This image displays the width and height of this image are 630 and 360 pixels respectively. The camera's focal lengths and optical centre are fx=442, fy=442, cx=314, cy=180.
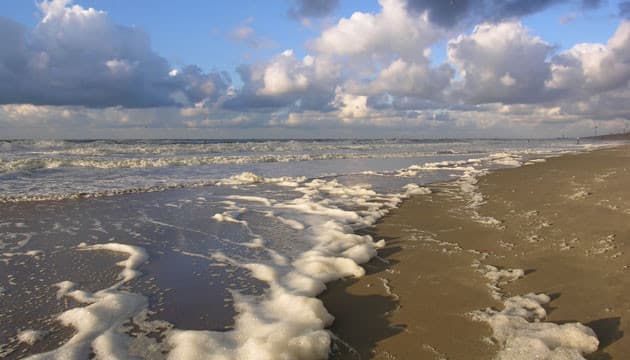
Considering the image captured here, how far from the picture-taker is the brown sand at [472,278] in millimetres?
3361

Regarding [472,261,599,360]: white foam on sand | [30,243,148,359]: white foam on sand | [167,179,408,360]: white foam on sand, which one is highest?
[472,261,599,360]: white foam on sand

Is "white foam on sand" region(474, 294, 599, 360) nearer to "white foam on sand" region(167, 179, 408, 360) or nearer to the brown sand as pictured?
the brown sand

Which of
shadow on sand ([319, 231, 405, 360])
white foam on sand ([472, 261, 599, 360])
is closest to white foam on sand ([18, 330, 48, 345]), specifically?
shadow on sand ([319, 231, 405, 360])

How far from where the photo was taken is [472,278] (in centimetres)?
470

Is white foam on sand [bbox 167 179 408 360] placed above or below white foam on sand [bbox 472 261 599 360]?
below

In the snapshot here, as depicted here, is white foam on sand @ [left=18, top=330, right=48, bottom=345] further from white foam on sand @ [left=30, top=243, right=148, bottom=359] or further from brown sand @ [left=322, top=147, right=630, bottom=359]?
brown sand @ [left=322, top=147, right=630, bottom=359]

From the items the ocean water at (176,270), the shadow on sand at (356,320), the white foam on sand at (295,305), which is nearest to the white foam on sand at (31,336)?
the ocean water at (176,270)

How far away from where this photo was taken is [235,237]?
22.4 ft

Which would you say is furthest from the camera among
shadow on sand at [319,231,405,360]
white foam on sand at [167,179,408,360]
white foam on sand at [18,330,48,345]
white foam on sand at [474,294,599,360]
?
white foam on sand at [18,330,48,345]

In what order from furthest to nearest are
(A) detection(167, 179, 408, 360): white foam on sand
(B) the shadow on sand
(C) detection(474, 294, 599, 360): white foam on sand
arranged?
(B) the shadow on sand, (A) detection(167, 179, 408, 360): white foam on sand, (C) detection(474, 294, 599, 360): white foam on sand

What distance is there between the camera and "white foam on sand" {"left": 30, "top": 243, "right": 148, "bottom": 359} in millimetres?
3270

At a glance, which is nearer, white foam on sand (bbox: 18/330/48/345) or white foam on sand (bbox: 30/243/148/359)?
white foam on sand (bbox: 30/243/148/359)

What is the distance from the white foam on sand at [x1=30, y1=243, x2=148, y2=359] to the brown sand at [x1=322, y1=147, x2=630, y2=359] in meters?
1.73

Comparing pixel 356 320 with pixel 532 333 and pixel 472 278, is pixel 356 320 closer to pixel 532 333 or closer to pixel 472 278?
pixel 532 333
